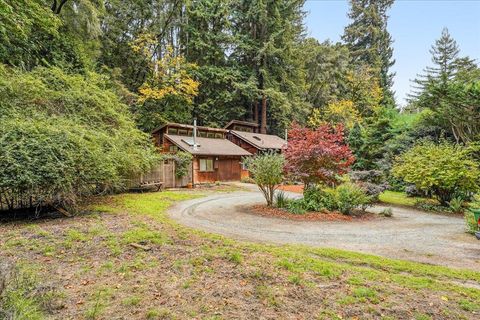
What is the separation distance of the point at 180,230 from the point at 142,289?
3.49 metres

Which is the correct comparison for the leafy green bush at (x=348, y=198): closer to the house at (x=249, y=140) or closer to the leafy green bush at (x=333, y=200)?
the leafy green bush at (x=333, y=200)

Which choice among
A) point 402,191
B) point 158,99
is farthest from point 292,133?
point 158,99

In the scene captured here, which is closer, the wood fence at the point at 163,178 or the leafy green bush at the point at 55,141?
the leafy green bush at the point at 55,141

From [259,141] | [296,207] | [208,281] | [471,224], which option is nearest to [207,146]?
[259,141]

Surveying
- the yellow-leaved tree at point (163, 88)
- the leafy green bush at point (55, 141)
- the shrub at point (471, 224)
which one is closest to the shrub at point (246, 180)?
the yellow-leaved tree at point (163, 88)

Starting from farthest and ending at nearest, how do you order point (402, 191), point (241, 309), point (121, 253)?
1. point (402, 191)
2. point (121, 253)
3. point (241, 309)

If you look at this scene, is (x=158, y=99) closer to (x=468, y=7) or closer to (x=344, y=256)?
(x=468, y=7)

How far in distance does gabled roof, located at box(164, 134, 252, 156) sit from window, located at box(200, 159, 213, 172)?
859 millimetres

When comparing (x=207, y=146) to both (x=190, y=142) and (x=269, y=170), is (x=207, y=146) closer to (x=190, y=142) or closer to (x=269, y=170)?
(x=190, y=142)

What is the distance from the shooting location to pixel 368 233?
8336 millimetres

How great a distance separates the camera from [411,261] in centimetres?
586

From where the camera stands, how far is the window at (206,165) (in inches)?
888

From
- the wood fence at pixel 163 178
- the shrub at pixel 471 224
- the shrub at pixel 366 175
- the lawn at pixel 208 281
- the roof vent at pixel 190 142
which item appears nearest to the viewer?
the lawn at pixel 208 281

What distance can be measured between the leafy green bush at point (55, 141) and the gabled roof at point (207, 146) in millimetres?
8248
